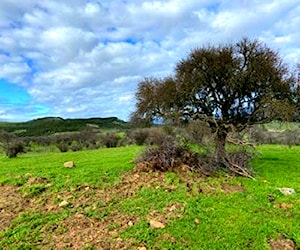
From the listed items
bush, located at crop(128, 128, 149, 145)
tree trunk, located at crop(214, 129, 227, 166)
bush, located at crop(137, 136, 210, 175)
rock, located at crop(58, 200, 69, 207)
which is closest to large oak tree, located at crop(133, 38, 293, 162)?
tree trunk, located at crop(214, 129, 227, 166)

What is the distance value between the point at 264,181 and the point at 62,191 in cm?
794

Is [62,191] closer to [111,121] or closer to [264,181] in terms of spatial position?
[264,181]

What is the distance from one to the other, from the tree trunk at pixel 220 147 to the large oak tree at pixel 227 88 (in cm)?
5


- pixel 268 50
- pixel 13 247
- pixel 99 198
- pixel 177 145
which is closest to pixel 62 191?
pixel 99 198

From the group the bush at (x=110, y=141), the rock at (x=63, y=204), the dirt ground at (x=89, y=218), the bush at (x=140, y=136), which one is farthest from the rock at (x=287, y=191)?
the bush at (x=110, y=141)

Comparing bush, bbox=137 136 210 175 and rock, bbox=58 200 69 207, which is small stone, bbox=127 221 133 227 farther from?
bush, bbox=137 136 210 175


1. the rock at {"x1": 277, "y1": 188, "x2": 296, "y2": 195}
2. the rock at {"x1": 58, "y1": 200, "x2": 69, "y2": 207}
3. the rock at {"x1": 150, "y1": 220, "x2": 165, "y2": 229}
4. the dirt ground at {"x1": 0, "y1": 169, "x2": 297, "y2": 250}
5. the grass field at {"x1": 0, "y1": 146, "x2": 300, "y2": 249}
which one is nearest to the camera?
the dirt ground at {"x1": 0, "y1": 169, "x2": 297, "y2": 250}

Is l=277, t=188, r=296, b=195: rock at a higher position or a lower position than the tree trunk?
lower

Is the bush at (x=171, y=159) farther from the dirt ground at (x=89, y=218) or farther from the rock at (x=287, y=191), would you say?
the rock at (x=287, y=191)

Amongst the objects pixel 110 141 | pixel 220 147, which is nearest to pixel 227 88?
pixel 220 147

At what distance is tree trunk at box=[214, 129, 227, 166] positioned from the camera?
16.7 meters

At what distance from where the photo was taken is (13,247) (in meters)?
9.84

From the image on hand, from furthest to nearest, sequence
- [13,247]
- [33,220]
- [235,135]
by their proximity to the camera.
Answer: [235,135] → [33,220] → [13,247]

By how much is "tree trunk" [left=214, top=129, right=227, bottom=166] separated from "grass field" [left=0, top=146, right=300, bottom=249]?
1475 millimetres
